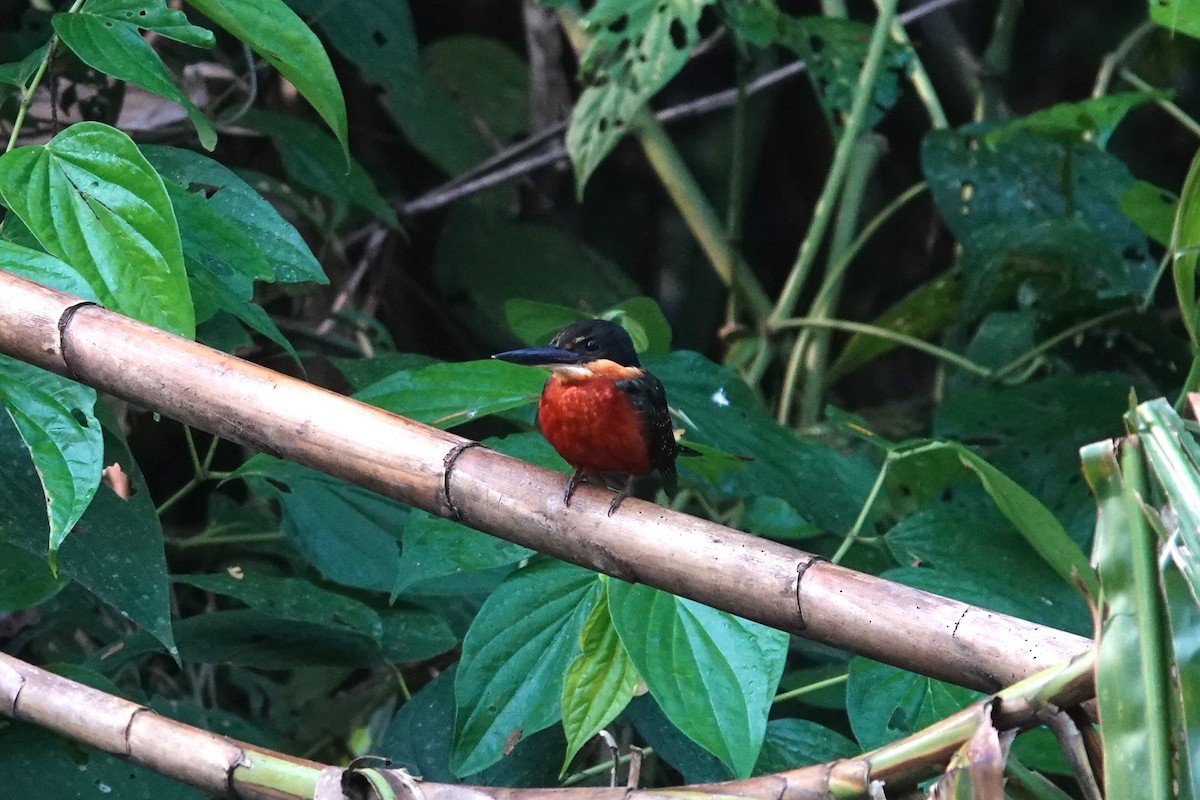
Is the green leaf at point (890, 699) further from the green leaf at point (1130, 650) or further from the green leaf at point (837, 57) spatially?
the green leaf at point (837, 57)

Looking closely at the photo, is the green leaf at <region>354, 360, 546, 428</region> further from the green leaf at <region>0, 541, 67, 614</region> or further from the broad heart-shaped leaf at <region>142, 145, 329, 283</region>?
the green leaf at <region>0, 541, 67, 614</region>

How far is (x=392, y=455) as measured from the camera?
40.2 inches

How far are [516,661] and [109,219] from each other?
0.65 m

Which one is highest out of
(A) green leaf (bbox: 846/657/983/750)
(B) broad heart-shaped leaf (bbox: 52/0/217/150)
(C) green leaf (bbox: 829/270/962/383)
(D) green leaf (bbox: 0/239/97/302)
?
(B) broad heart-shaped leaf (bbox: 52/0/217/150)

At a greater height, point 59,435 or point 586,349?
point 59,435

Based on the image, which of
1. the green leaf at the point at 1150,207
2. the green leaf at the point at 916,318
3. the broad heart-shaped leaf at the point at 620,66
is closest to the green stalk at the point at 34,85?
the broad heart-shaped leaf at the point at 620,66

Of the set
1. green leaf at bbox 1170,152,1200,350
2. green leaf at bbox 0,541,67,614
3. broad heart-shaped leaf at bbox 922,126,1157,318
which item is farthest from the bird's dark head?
broad heart-shaped leaf at bbox 922,126,1157,318

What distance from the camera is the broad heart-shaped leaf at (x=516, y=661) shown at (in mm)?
1433

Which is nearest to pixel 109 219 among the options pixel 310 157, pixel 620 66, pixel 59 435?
pixel 59 435

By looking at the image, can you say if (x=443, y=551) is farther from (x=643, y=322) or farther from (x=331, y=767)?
(x=643, y=322)

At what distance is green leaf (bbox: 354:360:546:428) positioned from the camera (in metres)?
1.45

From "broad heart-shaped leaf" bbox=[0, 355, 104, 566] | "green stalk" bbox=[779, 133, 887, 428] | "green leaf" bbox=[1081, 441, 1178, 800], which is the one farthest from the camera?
"green stalk" bbox=[779, 133, 887, 428]

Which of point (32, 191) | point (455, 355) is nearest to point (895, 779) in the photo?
point (32, 191)

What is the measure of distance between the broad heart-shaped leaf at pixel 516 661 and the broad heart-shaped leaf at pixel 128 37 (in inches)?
24.1
